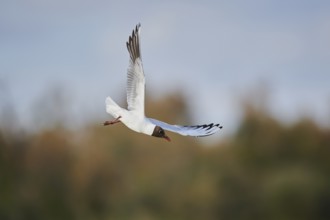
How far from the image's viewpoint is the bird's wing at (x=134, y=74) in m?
5.84

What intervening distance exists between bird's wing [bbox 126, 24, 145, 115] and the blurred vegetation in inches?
584

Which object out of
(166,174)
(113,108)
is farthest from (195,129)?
(166,174)

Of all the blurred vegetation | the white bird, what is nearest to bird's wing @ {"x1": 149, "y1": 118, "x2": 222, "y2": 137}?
the white bird

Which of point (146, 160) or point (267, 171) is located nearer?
point (267, 171)

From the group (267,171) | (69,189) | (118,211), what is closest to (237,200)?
(267,171)

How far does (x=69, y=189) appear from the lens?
1069 inches

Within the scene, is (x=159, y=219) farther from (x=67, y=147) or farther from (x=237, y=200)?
(x=67, y=147)

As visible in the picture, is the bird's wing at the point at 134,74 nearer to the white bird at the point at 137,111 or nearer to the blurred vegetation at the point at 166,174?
the white bird at the point at 137,111

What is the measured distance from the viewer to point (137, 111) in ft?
18.7

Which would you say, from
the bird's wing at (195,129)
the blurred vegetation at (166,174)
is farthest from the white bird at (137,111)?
the blurred vegetation at (166,174)

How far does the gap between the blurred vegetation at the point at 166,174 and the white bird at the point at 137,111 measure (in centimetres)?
1487

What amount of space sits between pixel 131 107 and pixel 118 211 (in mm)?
19025

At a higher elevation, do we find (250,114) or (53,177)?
(250,114)

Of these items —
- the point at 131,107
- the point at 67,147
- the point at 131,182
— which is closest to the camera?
the point at 131,107
